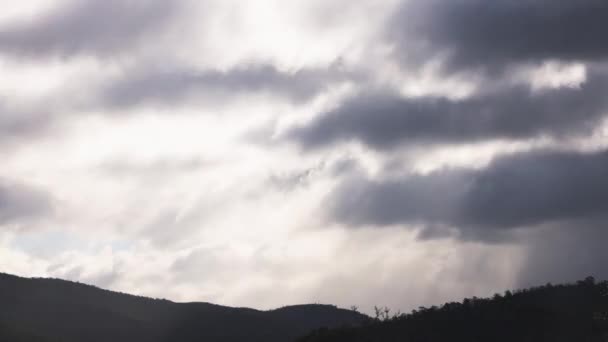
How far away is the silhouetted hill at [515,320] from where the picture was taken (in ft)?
352

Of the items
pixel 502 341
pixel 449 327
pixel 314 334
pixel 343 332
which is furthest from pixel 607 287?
pixel 314 334

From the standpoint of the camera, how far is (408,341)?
137 m

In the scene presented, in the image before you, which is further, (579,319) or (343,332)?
(343,332)

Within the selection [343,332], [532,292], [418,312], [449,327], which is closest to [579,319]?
[532,292]

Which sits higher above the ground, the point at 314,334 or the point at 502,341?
the point at 314,334

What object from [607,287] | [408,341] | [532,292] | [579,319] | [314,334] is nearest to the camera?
[579,319]

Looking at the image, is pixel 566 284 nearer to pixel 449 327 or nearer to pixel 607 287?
pixel 607 287

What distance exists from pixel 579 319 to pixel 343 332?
63.0m

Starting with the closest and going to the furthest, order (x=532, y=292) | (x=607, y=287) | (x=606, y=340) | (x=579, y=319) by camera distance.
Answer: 1. (x=606, y=340)
2. (x=579, y=319)
3. (x=607, y=287)
4. (x=532, y=292)

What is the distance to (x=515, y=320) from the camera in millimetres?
120500

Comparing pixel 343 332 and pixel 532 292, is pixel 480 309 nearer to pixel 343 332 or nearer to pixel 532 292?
pixel 532 292

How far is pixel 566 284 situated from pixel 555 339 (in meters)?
15.7

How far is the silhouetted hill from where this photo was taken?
107250mm

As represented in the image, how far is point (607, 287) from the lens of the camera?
115375mm
